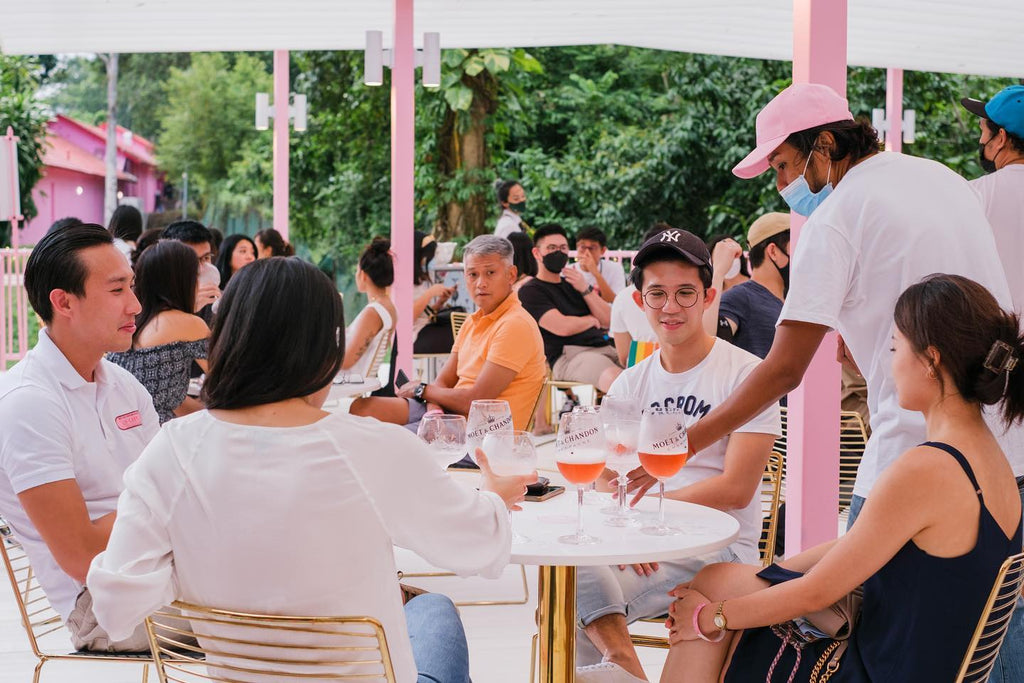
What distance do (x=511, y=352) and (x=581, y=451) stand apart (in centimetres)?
204

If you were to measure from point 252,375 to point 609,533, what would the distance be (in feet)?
2.84

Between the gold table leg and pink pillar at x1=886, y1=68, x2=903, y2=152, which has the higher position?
pink pillar at x1=886, y1=68, x2=903, y2=152

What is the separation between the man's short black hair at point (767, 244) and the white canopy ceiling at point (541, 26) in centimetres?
398

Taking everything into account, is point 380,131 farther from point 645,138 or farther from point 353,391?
point 353,391

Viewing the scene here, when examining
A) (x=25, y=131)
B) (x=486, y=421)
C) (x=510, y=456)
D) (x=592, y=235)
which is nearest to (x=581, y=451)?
(x=510, y=456)

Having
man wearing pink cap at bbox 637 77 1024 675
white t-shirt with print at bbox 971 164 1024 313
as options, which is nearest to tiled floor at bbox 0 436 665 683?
man wearing pink cap at bbox 637 77 1024 675

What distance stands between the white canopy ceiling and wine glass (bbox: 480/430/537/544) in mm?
6282

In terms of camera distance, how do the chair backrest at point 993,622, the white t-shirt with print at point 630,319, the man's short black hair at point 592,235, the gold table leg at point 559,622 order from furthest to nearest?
the man's short black hair at point 592,235 < the white t-shirt with print at point 630,319 < the gold table leg at point 559,622 < the chair backrest at point 993,622

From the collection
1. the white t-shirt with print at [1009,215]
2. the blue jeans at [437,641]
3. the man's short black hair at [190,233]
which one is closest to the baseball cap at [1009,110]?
the white t-shirt with print at [1009,215]

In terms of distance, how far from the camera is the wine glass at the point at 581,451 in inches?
83.6

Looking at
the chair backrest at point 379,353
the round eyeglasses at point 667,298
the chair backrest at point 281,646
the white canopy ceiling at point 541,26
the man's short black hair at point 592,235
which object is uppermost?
the white canopy ceiling at point 541,26

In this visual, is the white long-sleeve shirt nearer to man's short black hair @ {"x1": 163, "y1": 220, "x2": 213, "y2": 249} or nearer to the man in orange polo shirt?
the man in orange polo shirt

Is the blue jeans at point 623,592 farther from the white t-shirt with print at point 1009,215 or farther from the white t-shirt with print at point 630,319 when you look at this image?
the white t-shirt with print at point 630,319

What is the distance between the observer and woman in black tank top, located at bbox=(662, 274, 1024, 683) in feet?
6.07
